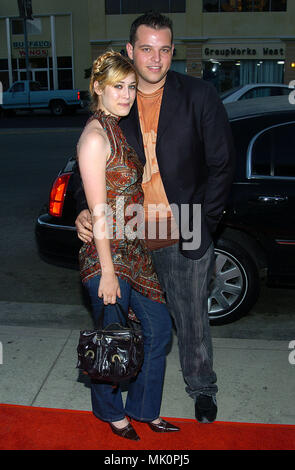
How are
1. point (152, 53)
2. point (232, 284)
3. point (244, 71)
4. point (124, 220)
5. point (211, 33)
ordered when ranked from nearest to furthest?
point (124, 220) < point (152, 53) < point (232, 284) < point (211, 33) < point (244, 71)

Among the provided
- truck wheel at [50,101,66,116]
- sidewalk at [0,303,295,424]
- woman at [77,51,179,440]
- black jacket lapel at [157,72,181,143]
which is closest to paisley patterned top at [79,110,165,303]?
woman at [77,51,179,440]

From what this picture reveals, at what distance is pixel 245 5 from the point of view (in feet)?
113

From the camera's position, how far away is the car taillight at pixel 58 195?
4617 mm

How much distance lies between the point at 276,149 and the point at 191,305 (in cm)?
176

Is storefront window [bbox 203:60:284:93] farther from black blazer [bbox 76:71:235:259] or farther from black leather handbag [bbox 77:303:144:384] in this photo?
black leather handbag [bbox 77:303:144:384]

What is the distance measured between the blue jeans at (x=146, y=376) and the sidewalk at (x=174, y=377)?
31cm

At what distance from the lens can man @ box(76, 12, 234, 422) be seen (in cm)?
277

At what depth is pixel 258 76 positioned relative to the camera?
117ft

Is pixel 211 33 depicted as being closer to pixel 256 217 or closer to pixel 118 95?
pixel 256 217

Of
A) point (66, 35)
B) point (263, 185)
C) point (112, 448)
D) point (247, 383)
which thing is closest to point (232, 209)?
point (263, 185)

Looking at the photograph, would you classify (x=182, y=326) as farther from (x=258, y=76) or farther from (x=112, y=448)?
(x=258, y=76)

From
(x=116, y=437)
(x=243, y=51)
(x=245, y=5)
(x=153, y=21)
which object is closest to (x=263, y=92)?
(x=153, y=21)

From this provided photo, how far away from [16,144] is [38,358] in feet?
41.9

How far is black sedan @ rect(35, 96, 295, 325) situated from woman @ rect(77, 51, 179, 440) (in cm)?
153
